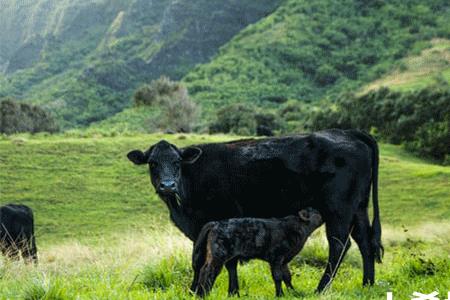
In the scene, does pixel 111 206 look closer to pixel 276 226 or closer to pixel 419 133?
pixel 276 226

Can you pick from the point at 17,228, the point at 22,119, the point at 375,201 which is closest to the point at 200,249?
the point at 375,201

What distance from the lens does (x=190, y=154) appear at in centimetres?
906

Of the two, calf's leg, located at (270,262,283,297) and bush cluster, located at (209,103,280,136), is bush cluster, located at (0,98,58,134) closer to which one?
bush cluster, located at (209,103,280,136)

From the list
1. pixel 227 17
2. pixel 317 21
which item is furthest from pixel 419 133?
pixel 227 17

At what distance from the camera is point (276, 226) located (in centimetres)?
836

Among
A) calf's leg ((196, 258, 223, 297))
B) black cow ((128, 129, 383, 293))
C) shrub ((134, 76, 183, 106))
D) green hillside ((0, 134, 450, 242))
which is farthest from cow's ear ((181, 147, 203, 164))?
shrub ((134, 76, 183, 106))

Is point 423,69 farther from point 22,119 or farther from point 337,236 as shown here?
point 337,236

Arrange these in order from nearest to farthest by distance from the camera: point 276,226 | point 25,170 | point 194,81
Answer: point 276,226 → point 25,170 → point 194,81

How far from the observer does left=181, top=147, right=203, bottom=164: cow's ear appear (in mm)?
9031

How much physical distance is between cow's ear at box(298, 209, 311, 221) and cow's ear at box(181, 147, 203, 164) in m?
1.52

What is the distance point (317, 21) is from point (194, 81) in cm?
3001

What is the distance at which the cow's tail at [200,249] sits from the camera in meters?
8.27

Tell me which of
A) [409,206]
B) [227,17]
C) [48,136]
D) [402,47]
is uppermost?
[227,17]

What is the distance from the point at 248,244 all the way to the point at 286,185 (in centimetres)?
132
